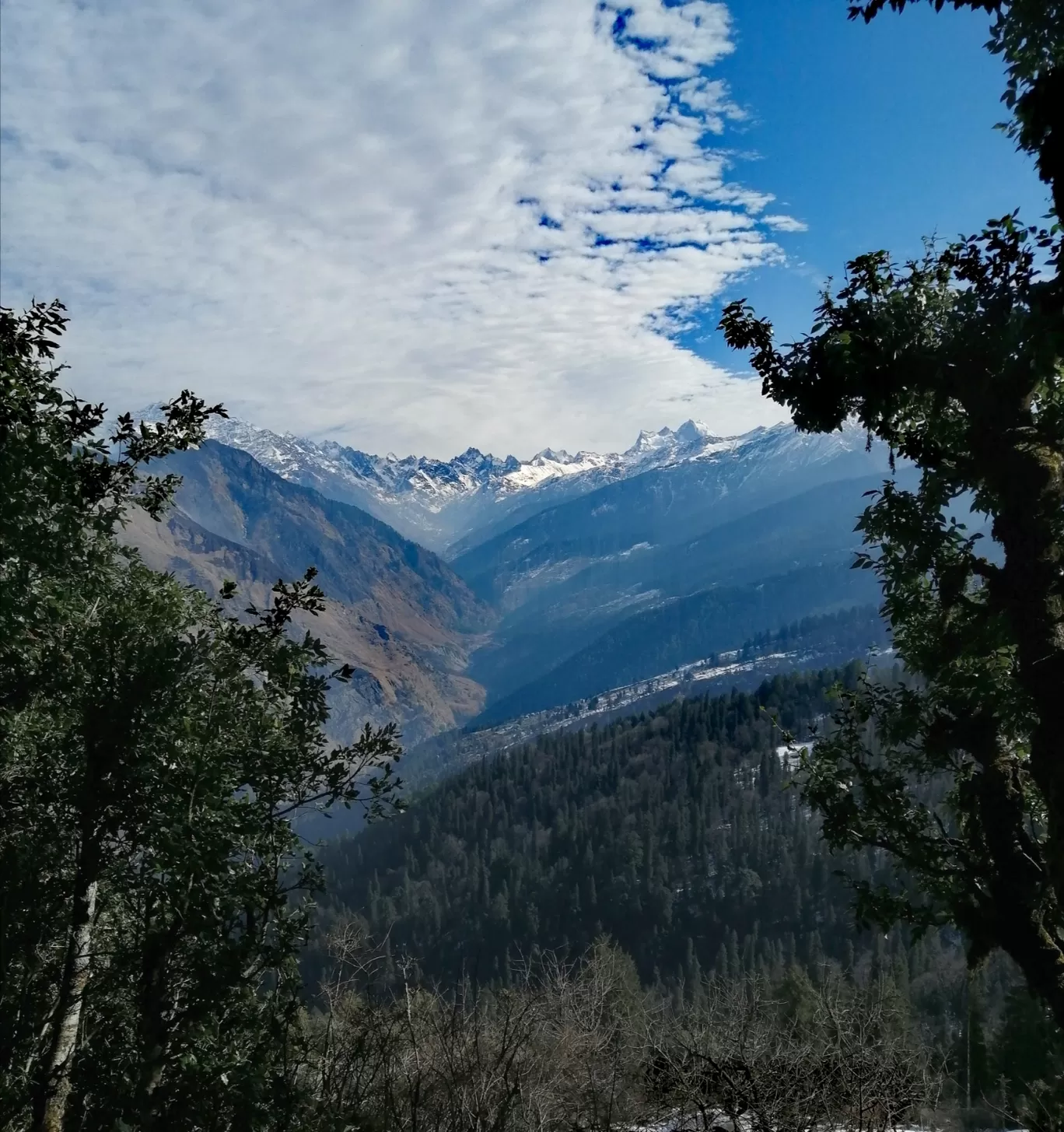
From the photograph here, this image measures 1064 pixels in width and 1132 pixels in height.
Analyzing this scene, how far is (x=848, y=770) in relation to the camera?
440 inches

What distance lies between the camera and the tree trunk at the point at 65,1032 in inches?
337

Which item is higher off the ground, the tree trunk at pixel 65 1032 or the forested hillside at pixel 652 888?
the tree trunk at pixel 65 1032

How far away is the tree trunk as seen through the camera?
8.57 m

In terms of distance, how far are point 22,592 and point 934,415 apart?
950cm

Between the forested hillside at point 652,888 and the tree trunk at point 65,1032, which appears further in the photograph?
the forested hillside at point 652,888

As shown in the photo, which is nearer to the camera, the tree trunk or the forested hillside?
the tree trunk

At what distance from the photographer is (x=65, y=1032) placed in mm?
9023

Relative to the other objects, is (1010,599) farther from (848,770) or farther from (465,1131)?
(465,1131)

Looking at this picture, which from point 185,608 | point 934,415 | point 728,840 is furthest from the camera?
point 728,840

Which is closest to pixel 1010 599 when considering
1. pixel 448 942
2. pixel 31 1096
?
pixel 31 1096

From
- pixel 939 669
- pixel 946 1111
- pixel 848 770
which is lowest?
pixel 946 1111

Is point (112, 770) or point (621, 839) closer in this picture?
point (112, 770)

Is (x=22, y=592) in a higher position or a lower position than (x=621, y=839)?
higher

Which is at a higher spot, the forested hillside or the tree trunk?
the tree trunk
